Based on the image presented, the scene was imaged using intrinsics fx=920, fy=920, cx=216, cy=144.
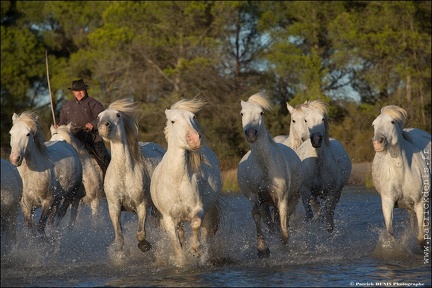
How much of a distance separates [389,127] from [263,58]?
23.9 m

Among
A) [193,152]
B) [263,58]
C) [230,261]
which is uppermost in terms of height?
[263,58]

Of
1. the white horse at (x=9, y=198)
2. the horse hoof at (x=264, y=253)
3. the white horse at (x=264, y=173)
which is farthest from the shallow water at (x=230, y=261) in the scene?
the white horse at (x=264, y=173)

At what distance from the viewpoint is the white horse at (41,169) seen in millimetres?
11988

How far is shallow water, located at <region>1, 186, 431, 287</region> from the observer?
396 inches

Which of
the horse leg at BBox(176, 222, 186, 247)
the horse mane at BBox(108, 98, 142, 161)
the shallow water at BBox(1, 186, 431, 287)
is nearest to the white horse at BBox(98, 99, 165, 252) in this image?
the horse mane at BBox(108, 98, 142, 161)

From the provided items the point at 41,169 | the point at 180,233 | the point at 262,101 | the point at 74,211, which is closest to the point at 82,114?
the point at 74,211

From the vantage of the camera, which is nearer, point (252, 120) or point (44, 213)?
point (252, 120)

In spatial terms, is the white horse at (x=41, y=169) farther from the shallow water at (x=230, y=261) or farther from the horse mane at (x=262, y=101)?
the horse mane at (x=262, y=101)

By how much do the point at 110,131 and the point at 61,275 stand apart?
1.93 m

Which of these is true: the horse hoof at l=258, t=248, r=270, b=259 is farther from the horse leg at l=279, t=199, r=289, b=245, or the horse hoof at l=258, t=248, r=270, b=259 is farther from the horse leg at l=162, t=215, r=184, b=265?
the horse leg at l=162, t=215, r=184, b=265

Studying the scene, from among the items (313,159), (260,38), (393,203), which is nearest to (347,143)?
(260,38)

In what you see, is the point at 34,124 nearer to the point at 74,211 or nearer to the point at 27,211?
the point at 27,211

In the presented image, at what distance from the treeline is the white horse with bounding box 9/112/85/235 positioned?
56.2ft

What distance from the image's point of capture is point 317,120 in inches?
516
